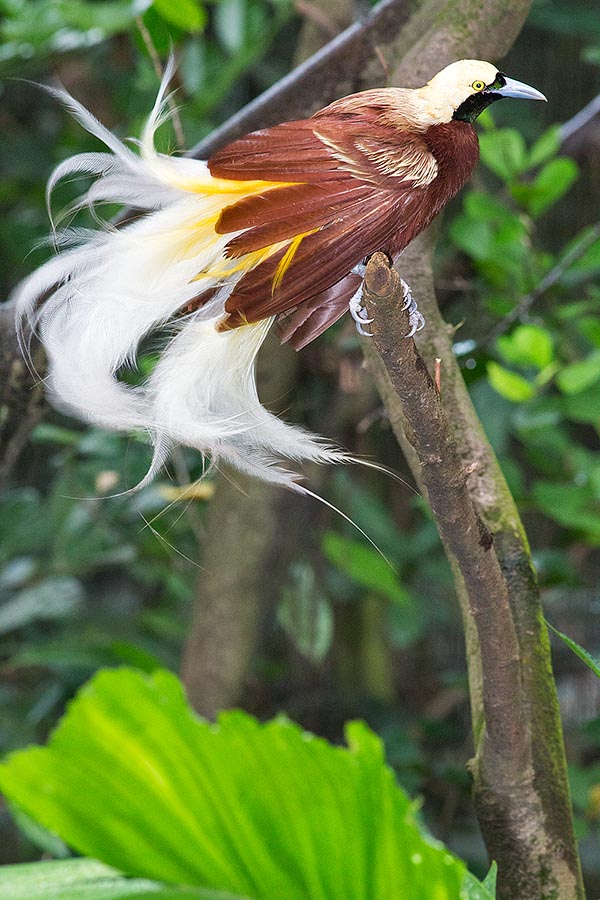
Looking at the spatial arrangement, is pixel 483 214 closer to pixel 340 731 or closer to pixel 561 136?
pixel 561 136

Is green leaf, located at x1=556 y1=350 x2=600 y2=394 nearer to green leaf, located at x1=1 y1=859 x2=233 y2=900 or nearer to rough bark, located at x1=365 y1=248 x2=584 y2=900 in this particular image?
rough bark, located at x1=365 y1=248 x2=584 y2=900

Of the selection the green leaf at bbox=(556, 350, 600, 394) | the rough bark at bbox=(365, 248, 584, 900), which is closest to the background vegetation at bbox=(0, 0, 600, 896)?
the green leaf at bbox=(556, 350, 600, 394)

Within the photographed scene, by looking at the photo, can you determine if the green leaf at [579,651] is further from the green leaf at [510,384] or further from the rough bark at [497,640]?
the green leaf at [510,384]

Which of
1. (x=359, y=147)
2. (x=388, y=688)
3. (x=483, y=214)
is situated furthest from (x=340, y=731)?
(x=359, y=147)

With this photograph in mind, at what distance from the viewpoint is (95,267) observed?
562 millimetres

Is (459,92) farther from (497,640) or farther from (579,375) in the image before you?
(579,375)

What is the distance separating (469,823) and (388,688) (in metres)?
0.28

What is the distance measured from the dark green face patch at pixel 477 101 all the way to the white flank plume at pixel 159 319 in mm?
145

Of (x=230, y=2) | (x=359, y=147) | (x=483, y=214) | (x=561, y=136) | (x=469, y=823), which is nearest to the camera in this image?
(x=359, y=147)

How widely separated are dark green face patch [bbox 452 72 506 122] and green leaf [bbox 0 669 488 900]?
1.16 feet

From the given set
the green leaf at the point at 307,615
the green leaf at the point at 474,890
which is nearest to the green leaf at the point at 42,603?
the green leaf at the point at 307,615

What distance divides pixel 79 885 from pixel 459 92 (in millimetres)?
482

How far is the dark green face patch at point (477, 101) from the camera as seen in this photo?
0.53 m

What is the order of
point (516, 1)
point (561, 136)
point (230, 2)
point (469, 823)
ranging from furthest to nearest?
point (469, 823) < point (230, 2) < point (561, 136) < point (516, 1)
